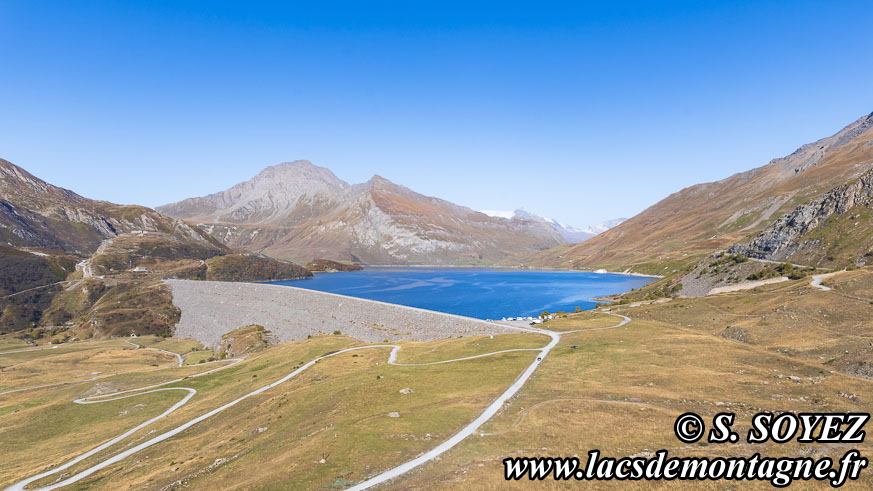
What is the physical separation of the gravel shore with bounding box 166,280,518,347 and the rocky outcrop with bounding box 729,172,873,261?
10072cm

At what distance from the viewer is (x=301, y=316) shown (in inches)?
5148

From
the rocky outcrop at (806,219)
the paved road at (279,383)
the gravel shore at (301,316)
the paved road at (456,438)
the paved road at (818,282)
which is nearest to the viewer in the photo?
the paved road at (456,438)

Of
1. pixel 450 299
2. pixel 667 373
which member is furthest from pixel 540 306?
pixel 667 373

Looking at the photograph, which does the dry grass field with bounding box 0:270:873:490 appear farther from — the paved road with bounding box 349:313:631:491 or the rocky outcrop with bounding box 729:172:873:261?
the rocky outcrop with bounding box 729:172:873:261

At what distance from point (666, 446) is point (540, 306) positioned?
145 meters

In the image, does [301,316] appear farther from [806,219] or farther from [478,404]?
[806,219]

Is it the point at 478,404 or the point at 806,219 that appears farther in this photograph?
the point at 806,219

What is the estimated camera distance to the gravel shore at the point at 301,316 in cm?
9338

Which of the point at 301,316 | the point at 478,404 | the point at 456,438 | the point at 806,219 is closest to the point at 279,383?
the point at 478,404

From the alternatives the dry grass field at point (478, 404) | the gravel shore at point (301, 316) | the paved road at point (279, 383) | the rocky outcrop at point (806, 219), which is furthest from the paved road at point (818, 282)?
the gravel shore at point (301, 316)

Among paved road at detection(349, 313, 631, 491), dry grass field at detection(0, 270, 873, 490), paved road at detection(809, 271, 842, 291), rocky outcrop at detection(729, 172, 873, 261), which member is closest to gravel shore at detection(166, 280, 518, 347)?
dry grass field at detection(0, 270, 873, 490)

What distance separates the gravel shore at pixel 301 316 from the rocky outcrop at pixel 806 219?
10072 cm

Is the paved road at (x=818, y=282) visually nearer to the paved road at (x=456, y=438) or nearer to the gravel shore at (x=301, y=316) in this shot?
the gravel shore at (x=301, y=316)

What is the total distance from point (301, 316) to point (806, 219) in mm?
161284
